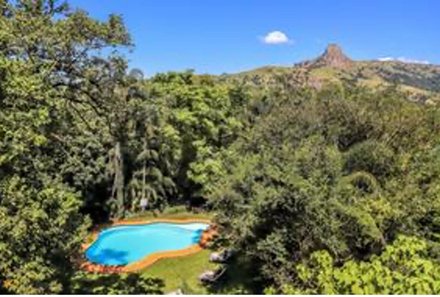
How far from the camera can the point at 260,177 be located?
16.8 meters

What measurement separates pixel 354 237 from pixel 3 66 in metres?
10.3

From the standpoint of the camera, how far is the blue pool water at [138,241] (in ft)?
87.6

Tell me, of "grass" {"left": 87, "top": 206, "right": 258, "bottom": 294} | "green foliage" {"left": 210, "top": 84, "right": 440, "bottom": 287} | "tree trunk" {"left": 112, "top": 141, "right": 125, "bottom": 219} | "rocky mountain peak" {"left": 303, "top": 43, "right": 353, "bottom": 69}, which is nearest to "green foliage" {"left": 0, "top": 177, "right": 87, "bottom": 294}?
"green foliage" {"left": 210, "top": 84, "right": 440, "bottom": 287}

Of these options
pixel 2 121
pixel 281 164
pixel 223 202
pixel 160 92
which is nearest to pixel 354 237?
pixel 281 164

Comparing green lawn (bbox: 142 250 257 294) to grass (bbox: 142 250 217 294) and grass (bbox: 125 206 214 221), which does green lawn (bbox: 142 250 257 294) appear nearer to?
grass (bbox: 142 250 217 294)

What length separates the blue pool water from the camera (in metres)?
26.7

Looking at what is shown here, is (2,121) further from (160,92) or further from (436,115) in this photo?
(160,92)

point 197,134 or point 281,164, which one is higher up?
point 197,134

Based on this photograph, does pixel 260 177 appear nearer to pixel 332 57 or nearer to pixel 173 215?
pixel 173 215

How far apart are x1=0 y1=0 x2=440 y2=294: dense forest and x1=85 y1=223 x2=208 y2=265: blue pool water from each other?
12.2 ft

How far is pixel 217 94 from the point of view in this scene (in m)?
34.1

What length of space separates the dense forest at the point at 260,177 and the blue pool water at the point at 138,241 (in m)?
3.72

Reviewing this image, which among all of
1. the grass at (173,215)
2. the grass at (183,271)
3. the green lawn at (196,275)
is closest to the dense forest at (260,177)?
the green lawn at (196,275)

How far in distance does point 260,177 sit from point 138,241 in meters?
14.4
